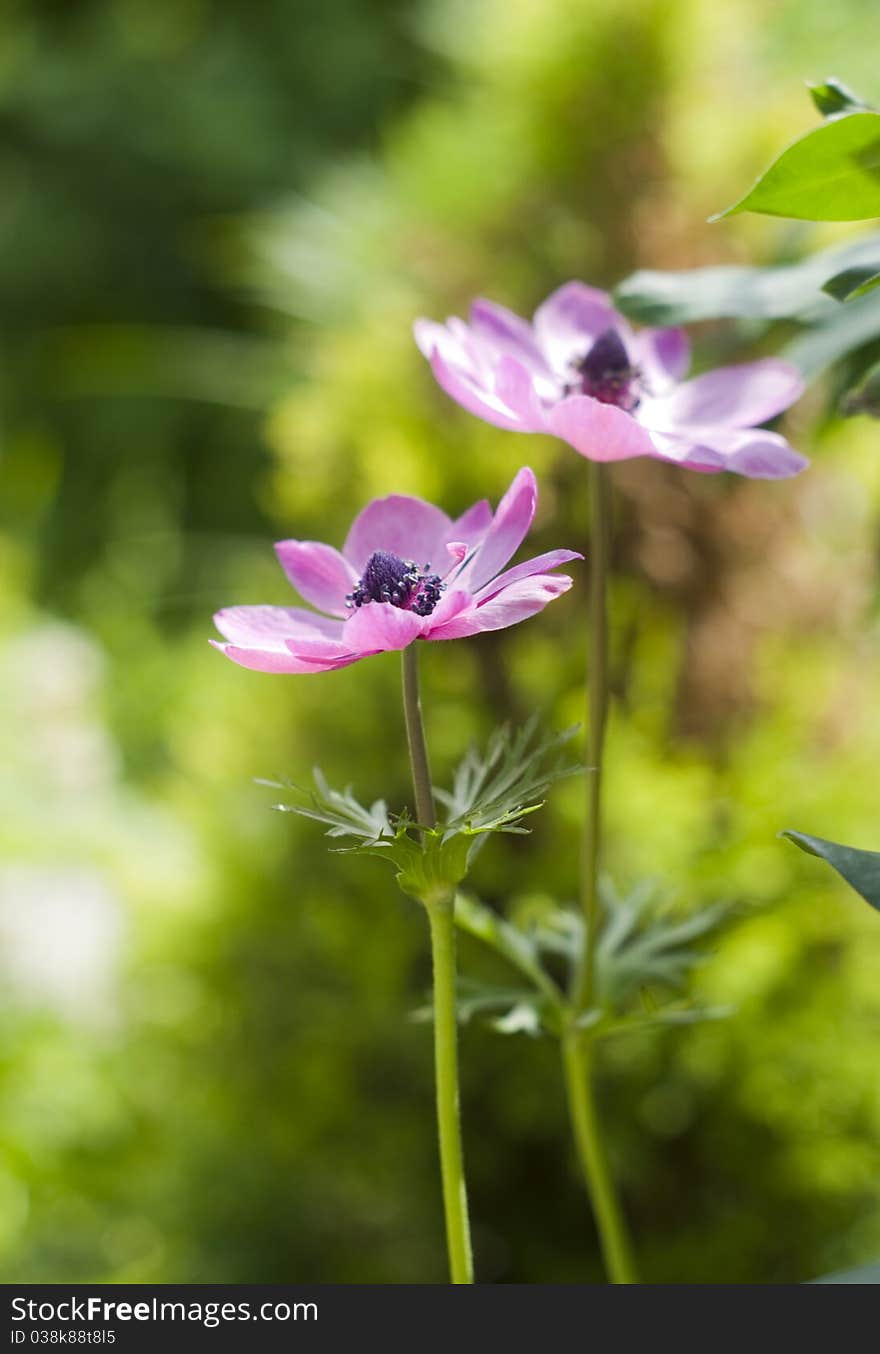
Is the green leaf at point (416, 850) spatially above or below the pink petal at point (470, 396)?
below

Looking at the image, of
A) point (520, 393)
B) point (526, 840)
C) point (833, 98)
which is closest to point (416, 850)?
point (520, 393)

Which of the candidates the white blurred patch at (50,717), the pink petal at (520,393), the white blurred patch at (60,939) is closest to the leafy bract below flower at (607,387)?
the pink petal at (520,393)

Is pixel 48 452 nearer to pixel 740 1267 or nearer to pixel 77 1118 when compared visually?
pixel 77 1118

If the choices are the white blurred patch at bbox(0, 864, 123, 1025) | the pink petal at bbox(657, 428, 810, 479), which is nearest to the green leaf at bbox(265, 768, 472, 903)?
the pink petal at bbox(657, 428, 810, 479)

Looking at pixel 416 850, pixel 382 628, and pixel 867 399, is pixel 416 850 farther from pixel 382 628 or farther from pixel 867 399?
pixel 867 399

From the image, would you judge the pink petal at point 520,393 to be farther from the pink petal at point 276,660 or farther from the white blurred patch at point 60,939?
the white blurred patch at point 60,939

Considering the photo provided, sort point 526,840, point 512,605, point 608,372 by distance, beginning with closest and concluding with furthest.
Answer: point 512,605 → point 608,372 → point 526,840
